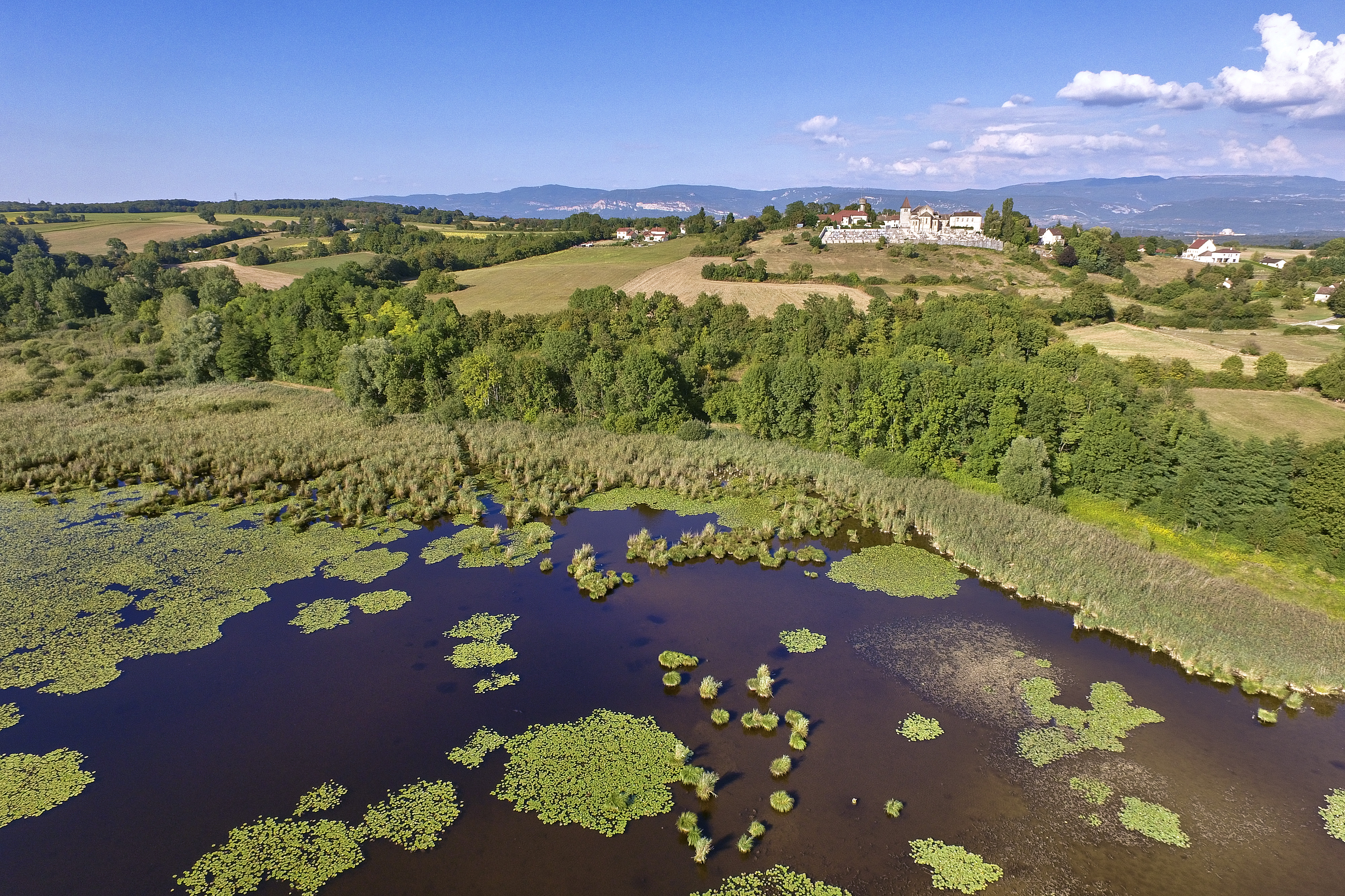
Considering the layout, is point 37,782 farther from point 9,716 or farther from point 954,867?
point 954,867

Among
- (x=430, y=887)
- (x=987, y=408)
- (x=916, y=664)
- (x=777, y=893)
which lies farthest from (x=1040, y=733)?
(x=987, y=408)

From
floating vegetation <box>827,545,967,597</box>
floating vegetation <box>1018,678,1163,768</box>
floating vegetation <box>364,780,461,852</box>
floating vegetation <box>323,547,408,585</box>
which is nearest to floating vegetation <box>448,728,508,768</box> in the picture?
floating vegetation <box>364,780,461,852</box>

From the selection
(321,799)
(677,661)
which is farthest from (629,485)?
(321,799)

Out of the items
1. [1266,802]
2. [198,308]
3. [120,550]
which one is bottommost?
[1266,802]

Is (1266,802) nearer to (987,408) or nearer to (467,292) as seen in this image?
(987,408)

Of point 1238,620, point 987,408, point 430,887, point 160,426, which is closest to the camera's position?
point 430,887

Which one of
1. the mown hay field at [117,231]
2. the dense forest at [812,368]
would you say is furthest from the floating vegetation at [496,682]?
the mown hay field at [117,231]
